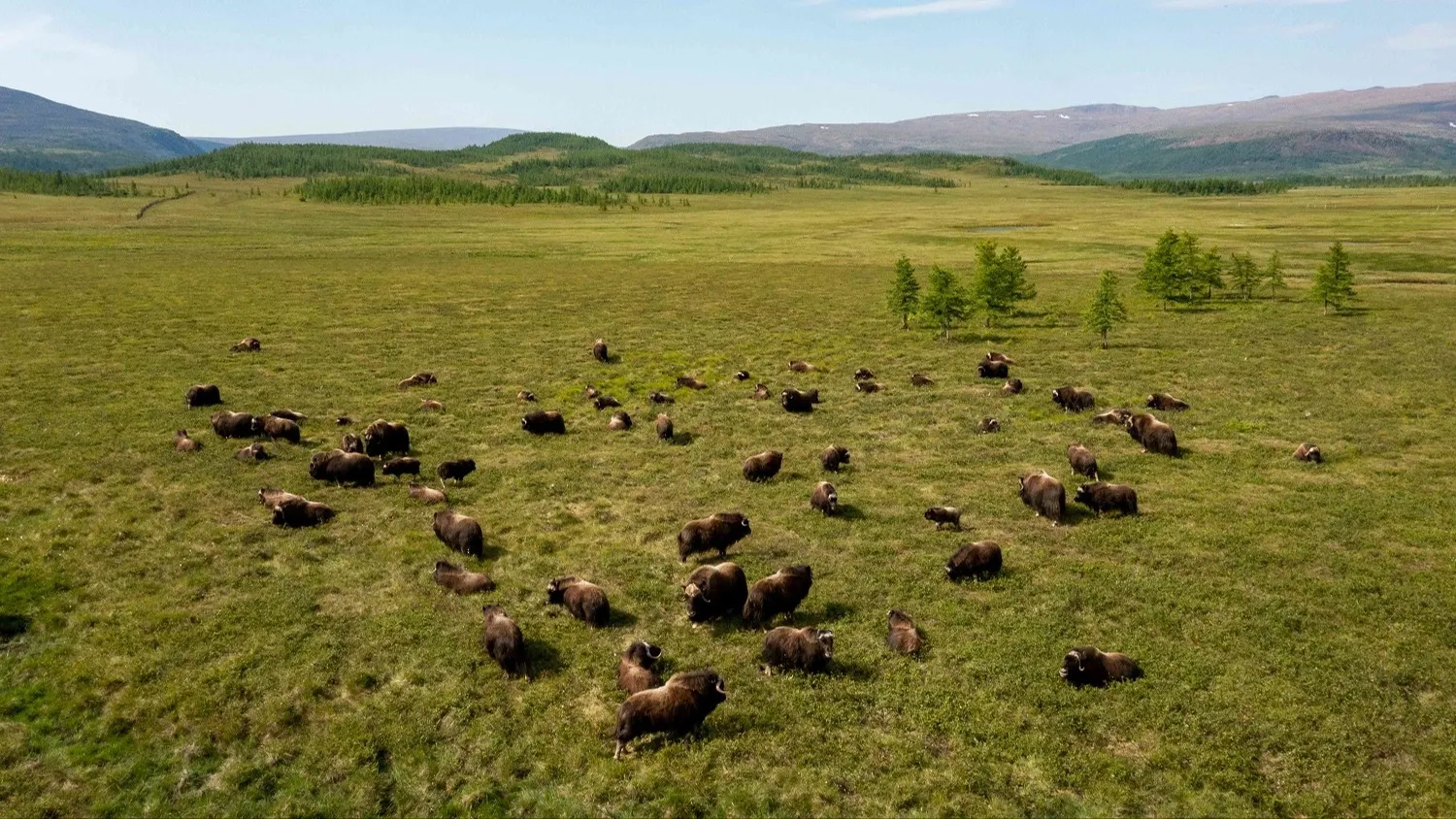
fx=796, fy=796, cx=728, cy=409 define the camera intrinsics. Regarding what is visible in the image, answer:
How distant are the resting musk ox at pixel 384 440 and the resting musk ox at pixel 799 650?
1479 cm

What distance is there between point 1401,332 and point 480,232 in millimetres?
101887

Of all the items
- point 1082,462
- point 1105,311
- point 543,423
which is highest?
point 1105,311

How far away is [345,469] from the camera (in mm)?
20500

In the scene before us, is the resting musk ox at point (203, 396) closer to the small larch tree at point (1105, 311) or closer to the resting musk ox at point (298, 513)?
the resting musk ox at point (298, 513)

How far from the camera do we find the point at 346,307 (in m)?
49.6

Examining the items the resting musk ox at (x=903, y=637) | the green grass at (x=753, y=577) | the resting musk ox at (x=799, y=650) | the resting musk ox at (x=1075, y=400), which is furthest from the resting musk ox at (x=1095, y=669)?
the resting musk ox at (x=1075, y=400)

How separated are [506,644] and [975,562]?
875cm

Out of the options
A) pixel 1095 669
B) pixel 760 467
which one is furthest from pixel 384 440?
pixel 1095 669

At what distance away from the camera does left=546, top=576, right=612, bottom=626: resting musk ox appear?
13.8m

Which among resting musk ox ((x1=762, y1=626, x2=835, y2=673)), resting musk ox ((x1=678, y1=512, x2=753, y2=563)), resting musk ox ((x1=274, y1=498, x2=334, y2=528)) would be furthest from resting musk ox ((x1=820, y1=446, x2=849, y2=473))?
resting musk ox ((x1=274, y1=498, x2=334, y2=528))

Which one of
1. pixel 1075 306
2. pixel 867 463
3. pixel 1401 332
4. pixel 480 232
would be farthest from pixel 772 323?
pixel 480 232

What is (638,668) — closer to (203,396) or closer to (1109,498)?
(1109,498)

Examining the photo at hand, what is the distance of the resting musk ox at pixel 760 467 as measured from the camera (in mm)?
20969

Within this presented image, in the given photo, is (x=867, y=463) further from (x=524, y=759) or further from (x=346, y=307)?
(x=346, y=307)
